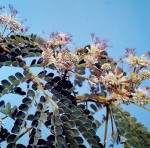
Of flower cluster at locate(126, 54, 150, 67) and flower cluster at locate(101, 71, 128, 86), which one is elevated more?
flower cluster at locate(126, 54, 150, 67)

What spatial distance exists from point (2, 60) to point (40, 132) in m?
0.81

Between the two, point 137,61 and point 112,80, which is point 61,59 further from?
point 137,61

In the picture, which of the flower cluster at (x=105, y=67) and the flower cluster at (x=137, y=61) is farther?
the flower cluster at (x=137, y=61)

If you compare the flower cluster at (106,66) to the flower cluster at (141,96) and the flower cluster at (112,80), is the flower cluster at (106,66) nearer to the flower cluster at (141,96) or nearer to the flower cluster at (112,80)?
the flower cluster at (112,80)

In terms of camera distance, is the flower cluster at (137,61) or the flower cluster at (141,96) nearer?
the flower cluster at (141,96)

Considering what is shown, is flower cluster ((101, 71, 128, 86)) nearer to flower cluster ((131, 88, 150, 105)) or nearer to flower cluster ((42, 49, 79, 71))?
flower cluster ((131, 88, 150, 105))

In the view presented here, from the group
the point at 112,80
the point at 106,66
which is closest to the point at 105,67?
the point at 106,66

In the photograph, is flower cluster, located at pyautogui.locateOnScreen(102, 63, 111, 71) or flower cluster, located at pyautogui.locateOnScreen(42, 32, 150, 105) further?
flower cluster, located at pyautogui.locateOnScreen(102, 63, 111, 71)

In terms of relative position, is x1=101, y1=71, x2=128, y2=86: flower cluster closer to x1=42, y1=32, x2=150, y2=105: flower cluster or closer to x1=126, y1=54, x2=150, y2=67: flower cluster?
x1=42, y1=32, x2=150, y2=105: flower cluster

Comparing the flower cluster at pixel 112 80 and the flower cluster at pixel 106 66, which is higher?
the flower cluster at pixel 106 66

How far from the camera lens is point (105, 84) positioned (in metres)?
2.25

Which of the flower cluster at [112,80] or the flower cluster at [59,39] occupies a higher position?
the flower cluster at [59,39]

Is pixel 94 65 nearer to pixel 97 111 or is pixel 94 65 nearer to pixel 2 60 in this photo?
pixel 97 111

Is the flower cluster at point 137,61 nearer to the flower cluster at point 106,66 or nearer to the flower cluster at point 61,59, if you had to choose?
the flower cluster at point 106,66
